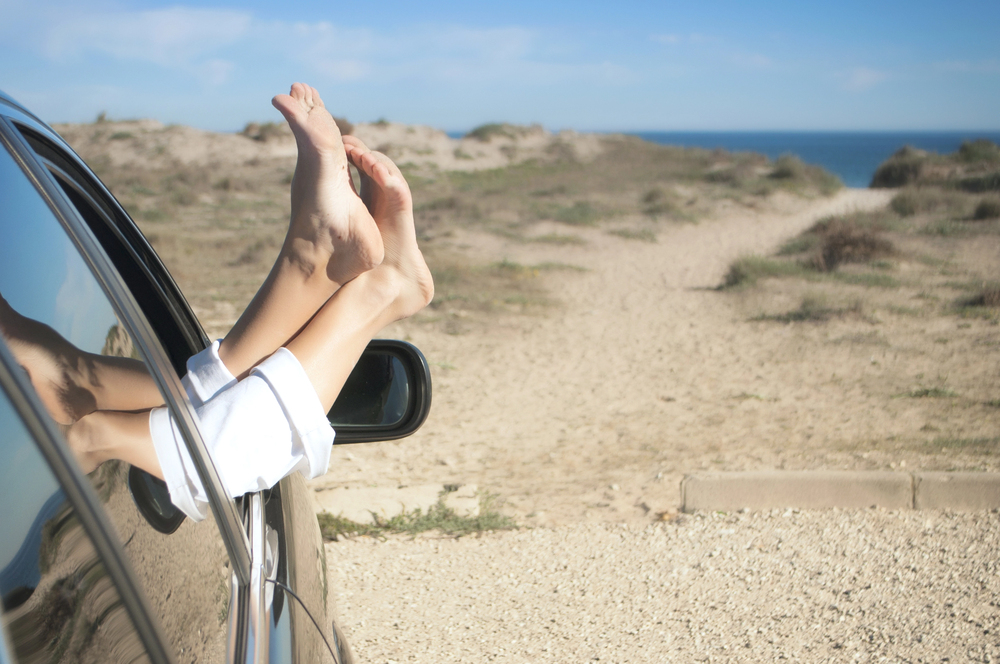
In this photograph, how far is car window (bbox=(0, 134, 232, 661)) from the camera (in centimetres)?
71

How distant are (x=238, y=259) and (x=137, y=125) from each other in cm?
2885

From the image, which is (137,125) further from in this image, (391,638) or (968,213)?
(391,638)

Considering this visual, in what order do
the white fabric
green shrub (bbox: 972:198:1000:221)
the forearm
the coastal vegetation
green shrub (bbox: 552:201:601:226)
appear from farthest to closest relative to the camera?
1. green shrub (bbox: 552:201:601:226)
2. green shrub (bbox: 972:198:1000:221)
3. the coastal vegetation
4. the white fabric
5. the forearm

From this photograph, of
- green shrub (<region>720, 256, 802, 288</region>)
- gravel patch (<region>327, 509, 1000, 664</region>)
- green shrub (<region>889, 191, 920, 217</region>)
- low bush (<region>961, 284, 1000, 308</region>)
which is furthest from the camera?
green shrub (<region>889, 191, 920, 217</region>)

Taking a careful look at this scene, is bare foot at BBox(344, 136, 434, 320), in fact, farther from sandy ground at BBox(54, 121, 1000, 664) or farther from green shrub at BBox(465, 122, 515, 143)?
green shrub at BBox(465, 122, 515, 143)

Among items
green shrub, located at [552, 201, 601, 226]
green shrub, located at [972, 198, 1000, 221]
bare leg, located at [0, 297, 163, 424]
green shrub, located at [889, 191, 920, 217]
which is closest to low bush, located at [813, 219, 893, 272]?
green shrub, located at [972, 198, 1000, 221]

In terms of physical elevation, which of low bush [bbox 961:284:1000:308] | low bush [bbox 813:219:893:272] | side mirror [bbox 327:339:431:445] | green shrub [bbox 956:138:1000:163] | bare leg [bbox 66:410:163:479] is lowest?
low bush [bbox 961:284:1000:308]

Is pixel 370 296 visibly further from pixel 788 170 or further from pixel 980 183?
pixel 788 170

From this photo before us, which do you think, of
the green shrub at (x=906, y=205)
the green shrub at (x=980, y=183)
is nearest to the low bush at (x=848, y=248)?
the green shrub at (x=906, y=205)

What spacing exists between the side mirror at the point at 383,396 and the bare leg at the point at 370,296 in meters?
0.13

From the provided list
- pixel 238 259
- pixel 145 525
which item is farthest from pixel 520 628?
pixel 238 259

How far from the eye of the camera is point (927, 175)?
70.2 feet

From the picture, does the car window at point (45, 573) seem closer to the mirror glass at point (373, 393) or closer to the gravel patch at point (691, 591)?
the mirror glass at point (373, 393)

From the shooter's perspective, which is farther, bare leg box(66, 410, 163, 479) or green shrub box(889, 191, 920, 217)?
green shrub box(889, 191, 920, 217)
